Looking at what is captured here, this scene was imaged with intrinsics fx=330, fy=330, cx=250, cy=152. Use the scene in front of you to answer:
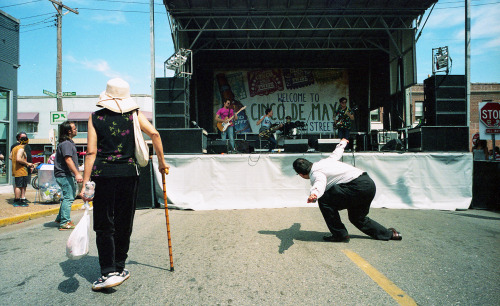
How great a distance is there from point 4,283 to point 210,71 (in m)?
13.5

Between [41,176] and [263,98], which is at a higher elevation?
[263,98]

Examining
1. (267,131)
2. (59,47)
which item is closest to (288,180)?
(267,131)

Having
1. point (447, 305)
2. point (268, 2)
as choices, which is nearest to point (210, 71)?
point (268, 2)

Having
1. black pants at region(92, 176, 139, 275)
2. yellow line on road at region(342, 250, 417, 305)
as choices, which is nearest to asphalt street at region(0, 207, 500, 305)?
yellow line on road at region(342, 250, 417, 305)

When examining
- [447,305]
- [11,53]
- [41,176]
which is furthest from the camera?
[11,53]

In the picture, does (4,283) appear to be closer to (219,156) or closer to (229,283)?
(229,283)

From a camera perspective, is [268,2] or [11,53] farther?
[11,53]

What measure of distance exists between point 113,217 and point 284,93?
13.5 m

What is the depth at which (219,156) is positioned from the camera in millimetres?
8422

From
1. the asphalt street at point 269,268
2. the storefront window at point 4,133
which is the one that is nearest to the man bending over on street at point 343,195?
the asphalt street at point 269,268

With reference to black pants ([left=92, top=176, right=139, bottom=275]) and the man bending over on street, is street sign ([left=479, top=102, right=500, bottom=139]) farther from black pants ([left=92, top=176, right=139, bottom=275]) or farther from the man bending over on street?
black pants ([left=92, top=176, right=139, bottom=275])

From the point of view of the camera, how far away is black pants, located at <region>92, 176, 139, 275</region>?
3.04 metres

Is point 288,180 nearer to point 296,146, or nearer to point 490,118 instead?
point 296,146

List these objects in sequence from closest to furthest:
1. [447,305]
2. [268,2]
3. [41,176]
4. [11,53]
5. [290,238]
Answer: [447,305], [290,238], [41,176], [268,2], [11,53]
